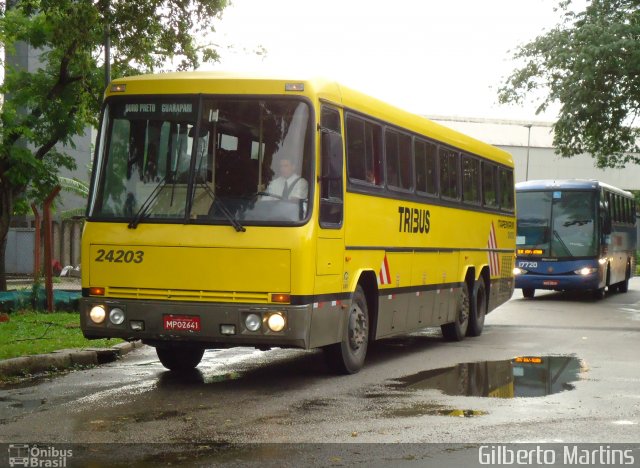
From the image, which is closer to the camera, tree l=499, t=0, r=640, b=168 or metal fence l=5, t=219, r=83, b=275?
tree l=499, t=0, r=640, b=168

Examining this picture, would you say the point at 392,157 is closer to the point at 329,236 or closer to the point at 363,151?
the point at 363,151

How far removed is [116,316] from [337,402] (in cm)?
245

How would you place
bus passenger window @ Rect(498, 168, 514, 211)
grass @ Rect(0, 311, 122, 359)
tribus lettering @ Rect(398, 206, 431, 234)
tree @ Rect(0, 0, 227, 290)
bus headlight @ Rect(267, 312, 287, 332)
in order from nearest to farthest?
bus headlight @ Rect(267, 312, 287, 332) < grass @ Rect(0, 311, 122, 359) < tribus lettering @ Rect(398, 206, 431, 234) < bus passenger window @ Rect(498, 168, 514, 211) < tree @ Rect(0, 0, 227, 290)

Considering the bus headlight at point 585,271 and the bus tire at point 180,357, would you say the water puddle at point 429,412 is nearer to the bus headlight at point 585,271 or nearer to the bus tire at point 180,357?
the bus tire at point 180,357

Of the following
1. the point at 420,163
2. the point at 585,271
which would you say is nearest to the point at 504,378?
the point at 420,163

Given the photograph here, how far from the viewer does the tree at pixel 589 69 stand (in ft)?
95.8

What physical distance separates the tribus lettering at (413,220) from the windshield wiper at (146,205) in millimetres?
3784

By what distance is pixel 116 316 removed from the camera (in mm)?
11438

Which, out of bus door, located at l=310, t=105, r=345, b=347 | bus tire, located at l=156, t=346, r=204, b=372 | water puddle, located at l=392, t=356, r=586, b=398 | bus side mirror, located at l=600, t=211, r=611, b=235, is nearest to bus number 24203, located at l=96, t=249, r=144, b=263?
bus tire, located at l=156, t=346, r=204, b=372

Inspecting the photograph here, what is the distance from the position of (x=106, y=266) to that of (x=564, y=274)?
19.6 m

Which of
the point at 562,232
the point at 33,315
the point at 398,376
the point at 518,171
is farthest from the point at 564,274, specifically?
the point at 518,171

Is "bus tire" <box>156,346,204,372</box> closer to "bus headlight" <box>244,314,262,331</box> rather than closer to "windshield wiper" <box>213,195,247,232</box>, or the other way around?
"bus headlight" <box>244,314,262,331</box>

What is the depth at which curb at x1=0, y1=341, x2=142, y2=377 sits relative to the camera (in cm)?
1246

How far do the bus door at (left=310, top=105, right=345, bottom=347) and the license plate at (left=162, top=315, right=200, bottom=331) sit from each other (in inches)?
44.5
